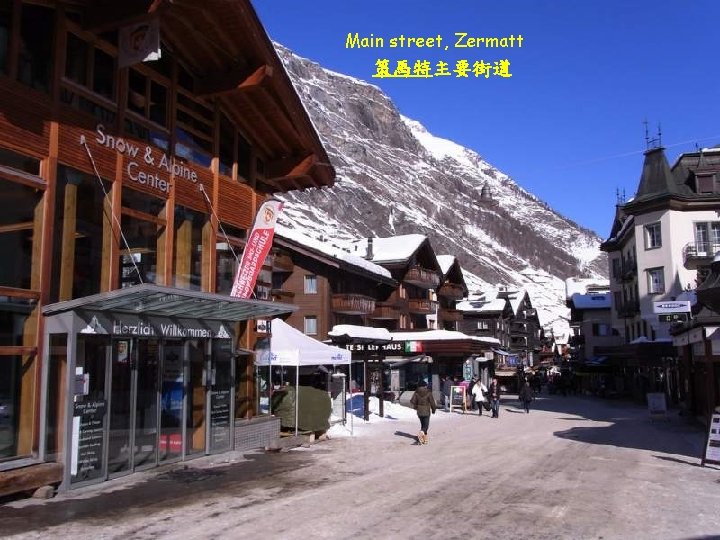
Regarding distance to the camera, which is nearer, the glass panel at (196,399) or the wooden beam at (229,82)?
the glass panel at (196,399)

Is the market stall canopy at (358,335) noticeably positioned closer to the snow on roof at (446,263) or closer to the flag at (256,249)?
the flag at (256,249)

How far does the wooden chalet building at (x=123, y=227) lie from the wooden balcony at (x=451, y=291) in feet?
153

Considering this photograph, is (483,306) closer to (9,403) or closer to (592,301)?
(592,301)

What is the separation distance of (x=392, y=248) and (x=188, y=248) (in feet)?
133

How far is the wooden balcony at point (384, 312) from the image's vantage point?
49291 mm

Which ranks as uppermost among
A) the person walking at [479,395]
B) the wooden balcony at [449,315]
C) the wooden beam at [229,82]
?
the wooden beam at [229,82]

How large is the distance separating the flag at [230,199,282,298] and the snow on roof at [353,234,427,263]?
36.3m

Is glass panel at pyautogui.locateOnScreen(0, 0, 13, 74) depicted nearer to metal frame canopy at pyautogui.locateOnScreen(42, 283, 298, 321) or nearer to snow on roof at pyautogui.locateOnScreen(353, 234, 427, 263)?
metal frame canopy at pyautogui.locateOnScreen(42, 283, 298, 321)

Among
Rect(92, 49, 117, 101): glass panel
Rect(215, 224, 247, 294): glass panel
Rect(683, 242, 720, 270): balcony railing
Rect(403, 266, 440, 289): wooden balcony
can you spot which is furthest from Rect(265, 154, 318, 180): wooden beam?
Rect(403, 266, 440, 289): wooden balcony

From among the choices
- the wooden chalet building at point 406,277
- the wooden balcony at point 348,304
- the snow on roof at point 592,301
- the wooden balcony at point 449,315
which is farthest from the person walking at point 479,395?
the snow on roof at point 592,301

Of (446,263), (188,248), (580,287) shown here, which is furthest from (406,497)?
(580,287)

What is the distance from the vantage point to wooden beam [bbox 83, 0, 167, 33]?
38.0ft

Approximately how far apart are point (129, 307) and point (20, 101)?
3.62 m

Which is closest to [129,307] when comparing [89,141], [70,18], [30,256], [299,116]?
[30,256]
